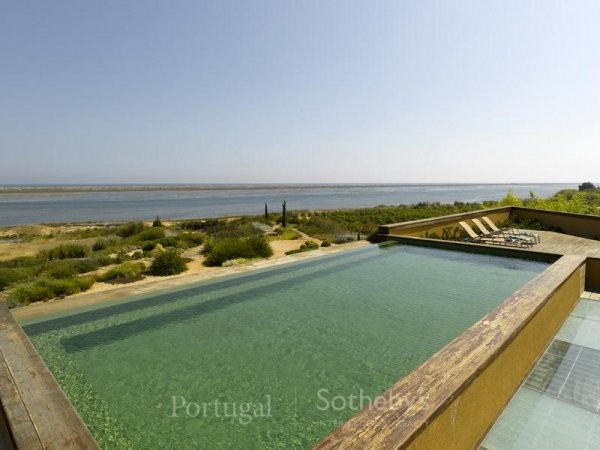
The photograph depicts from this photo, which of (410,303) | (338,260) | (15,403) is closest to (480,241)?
(338,260)

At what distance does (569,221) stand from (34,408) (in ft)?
47.8

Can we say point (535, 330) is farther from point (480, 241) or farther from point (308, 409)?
point (480, 241)

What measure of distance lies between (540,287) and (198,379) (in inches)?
150

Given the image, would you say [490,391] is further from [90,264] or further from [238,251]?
[90,264]

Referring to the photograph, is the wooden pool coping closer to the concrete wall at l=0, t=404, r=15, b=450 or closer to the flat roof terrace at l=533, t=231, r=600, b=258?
the concrete wall at l=0, t=404, r=15, b=450

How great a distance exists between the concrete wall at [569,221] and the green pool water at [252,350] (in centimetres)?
622

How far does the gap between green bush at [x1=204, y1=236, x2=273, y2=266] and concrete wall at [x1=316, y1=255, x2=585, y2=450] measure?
8.35 m

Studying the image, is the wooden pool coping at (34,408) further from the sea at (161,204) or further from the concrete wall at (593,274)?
the sea at (161,204)

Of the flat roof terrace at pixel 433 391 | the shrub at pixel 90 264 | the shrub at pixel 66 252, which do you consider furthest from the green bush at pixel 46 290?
the shrub at pixel 66 252

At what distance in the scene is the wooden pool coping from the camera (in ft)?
5.33

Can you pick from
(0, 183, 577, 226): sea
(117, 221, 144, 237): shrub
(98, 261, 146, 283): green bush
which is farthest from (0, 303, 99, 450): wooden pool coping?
(0, 183, 577, 226): sea

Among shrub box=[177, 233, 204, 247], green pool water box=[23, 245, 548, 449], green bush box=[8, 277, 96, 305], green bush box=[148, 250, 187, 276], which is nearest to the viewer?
green pool water box=[23, 245, 548, 449]

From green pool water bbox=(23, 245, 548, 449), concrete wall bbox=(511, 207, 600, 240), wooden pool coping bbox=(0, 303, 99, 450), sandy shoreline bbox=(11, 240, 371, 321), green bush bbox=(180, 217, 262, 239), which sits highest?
concrete wall bbox=(511, 207, 600, 240)

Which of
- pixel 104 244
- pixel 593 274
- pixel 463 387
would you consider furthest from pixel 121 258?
pixel 593 274
